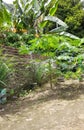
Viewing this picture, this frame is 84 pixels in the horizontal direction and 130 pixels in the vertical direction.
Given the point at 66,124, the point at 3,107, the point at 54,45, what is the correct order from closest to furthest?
the point at 66,124
the point at 3,107
the point at 54,45

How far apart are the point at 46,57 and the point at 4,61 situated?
1.04 metres

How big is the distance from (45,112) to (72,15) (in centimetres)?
895

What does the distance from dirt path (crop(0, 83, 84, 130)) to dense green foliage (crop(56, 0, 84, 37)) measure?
24.3 feet

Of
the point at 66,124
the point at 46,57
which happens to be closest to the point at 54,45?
the point at 46,57

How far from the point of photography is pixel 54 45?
18.8 ft

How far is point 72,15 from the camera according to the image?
1312 centimetres

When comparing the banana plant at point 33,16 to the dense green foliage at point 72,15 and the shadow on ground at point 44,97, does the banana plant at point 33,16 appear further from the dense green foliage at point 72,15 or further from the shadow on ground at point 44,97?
the shadow on ground at point 44,97

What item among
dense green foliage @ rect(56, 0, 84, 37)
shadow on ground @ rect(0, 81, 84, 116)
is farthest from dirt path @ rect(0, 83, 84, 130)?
dense green foliage @ rect(56, 0, 84, 37)

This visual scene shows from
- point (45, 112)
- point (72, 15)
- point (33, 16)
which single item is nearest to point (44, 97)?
point (45, 112)

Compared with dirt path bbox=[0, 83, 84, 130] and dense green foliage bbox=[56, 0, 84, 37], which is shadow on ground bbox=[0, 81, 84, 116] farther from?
dense green foliage bbox=[56, 0, 84, 37]

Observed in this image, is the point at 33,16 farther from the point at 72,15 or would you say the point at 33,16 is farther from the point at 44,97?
the point at 44,97

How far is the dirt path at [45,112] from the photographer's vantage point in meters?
4.27

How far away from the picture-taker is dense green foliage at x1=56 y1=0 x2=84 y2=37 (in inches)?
507

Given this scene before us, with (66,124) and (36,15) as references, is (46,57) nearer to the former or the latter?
(66,124)
